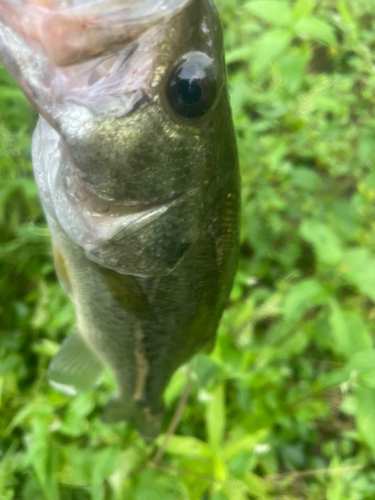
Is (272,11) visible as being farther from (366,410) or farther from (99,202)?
(366,410)

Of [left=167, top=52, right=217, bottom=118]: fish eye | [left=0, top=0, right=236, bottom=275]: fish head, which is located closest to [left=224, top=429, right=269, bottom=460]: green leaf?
[left=0, top=0, right=236, bottom=275]: fish head

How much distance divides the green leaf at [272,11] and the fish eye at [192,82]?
46 cm

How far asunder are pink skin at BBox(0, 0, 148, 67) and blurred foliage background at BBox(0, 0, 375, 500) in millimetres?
469

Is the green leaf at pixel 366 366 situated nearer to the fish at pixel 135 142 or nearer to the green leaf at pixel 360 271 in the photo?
the green leaf at pixel 360 271

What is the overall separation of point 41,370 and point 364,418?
927 millimetres

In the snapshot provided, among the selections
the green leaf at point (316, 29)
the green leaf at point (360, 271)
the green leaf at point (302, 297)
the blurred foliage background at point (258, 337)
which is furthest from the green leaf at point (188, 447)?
the green leaf at point (316, 29)

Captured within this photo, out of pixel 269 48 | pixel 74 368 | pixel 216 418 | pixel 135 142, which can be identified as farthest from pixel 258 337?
pixel 135 142

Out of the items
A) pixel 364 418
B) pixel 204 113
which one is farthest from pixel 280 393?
pixel 204 113

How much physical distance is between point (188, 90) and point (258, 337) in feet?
3.90

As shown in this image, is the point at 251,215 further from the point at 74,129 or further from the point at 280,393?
the point at 74,129

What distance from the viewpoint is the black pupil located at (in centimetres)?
37

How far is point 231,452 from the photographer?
0.84 meters

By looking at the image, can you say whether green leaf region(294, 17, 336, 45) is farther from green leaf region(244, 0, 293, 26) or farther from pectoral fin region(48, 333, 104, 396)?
pectoral fin region(48, 333, 104, 396)

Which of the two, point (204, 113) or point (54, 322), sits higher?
point (204, 113)
